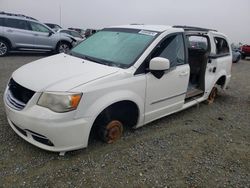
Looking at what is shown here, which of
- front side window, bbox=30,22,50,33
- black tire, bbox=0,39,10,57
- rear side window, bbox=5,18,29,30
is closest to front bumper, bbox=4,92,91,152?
black tire, bbox=0,39,10,57

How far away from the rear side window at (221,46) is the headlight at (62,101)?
12.2 feet

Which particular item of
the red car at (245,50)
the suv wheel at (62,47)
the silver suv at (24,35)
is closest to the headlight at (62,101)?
the silver suv at (24,35)

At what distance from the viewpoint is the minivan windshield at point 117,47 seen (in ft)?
11.4

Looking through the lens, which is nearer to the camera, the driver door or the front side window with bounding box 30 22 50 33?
the driver door

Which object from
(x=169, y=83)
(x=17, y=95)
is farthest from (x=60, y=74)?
(x=169, y=83)

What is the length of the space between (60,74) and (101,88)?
56 cm

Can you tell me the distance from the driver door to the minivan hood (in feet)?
2.31

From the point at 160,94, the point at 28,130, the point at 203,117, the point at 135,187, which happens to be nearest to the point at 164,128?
the point at 160,94

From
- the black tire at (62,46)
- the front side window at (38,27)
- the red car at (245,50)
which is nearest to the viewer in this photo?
the front side window at (38,27)

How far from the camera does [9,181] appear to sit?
2559mm

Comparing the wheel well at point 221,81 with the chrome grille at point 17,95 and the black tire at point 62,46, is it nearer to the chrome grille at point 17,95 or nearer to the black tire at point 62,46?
the chrome grille at point 17,95

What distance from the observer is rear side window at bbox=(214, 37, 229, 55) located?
5.31m

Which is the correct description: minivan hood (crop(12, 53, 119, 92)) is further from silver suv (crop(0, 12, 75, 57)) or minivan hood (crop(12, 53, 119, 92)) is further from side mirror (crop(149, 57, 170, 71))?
silver suv (crop(0, 12, 75, 57))

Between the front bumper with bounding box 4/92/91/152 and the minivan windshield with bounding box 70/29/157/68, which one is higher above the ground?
the minivan windshield with bounding box 70/29/157/68
